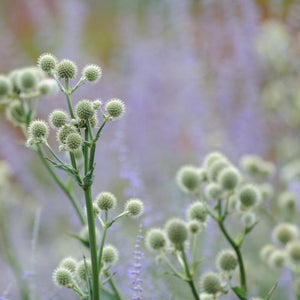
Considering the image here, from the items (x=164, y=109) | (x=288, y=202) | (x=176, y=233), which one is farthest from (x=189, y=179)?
(x=164, y=109)

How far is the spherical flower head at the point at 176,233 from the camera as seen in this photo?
720 mm

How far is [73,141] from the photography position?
0.61 metres

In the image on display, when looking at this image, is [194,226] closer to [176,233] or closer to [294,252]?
[176,233]

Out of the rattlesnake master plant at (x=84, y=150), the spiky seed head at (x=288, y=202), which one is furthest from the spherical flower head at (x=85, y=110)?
the spiky seed head at (x=288, y=202)

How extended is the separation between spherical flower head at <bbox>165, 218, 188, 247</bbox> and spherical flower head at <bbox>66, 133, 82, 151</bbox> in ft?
0.62

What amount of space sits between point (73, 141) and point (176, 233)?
207mm

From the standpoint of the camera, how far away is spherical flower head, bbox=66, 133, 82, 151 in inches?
24.1

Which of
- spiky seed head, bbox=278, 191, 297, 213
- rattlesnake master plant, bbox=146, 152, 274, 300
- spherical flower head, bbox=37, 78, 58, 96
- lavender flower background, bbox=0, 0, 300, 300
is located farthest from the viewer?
lavender flower background, bbox=0, 0, 300, 300

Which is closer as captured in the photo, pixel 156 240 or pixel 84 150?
pixel 84 150

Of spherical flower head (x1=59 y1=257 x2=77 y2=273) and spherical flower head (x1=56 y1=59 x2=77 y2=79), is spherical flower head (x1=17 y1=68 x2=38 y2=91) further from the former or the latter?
spherical flower head (x1=59 y1=257 x2=77 y2=273)

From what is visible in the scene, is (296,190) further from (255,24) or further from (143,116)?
(143,116)

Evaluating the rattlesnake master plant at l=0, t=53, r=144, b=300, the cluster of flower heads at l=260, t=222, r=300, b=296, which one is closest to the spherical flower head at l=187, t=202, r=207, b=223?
the rattlesnake master plant at l=0, t=53, r=144, b=300

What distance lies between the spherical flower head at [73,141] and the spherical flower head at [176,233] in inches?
7.5

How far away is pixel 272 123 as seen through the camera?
6.71 ft
